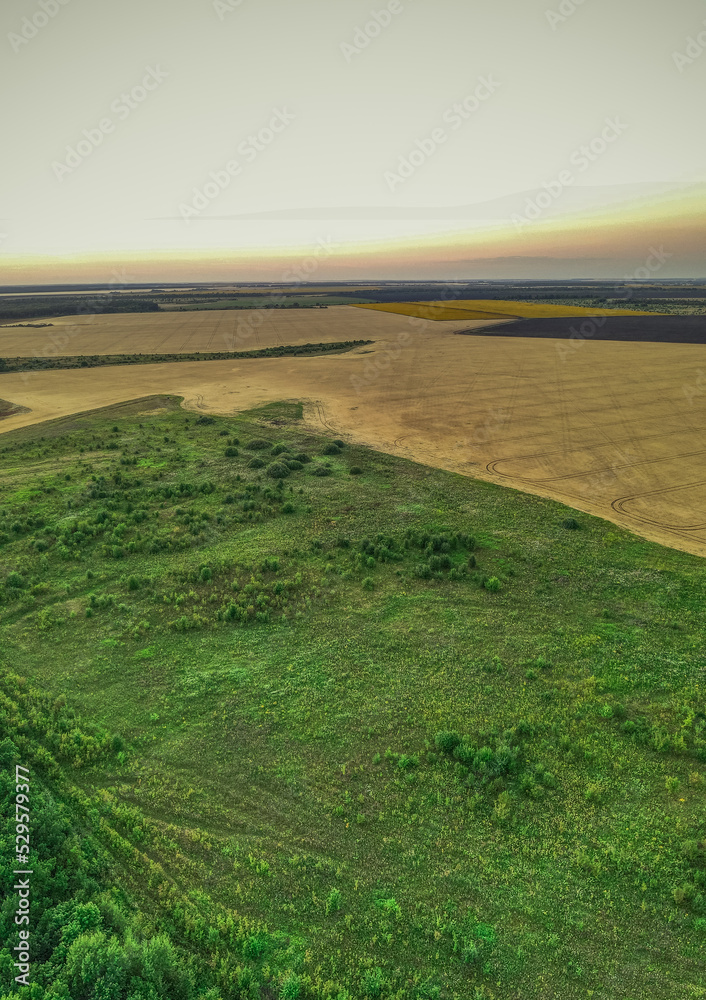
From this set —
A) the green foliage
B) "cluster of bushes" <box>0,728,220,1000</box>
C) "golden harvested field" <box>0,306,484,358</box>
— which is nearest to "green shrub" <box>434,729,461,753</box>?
"cluster of bushes" <box>0,728,220,1000</box>

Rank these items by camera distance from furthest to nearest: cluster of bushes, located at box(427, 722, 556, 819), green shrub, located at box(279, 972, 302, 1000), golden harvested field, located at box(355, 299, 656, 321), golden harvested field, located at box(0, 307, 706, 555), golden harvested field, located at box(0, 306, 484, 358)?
golden harvested field, located at box(355, 299, 656, 321) → golden harvested field, located at box(0, 306, 484, 358) → golden harvested field, located at box(0, 307, 706, 555) → cluster of bushes, located at box(427, 722, 556, 819) → green shrub, located at box(279, 972, 302, 1000)

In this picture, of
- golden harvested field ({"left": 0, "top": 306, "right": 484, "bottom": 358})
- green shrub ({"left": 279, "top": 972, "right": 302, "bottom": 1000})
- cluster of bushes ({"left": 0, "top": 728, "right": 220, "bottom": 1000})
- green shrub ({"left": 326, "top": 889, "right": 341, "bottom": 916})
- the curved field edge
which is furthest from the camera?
golden harvested field ({"left": 0, "top": 306, "right": 484, "bottom": 358})

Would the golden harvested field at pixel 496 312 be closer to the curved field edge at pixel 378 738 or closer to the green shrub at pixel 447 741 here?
the curved field edge at pixel 378 738

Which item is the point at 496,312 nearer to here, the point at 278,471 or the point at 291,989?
the point at 278,471

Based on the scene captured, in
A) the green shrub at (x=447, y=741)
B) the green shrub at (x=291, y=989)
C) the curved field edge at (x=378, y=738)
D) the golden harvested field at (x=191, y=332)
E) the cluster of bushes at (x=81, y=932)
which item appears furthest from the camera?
the golden harvested field at (x=191, y=332)

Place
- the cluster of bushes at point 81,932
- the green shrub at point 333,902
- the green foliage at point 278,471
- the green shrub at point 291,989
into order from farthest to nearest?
the green foliage at point 278,471 → the green shrub at point 333,902 → the green shrub at point 291,989 → the cluster of bushes at point 81,932

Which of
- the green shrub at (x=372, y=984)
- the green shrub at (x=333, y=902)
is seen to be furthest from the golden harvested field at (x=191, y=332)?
the green shrub at (x=372, y=984)

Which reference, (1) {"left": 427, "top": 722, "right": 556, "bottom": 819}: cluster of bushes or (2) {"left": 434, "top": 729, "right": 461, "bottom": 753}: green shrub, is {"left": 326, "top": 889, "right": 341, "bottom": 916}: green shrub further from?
(2) {"left": 434, "top": 729, "right": 461, "bottom": 753}: green shrub

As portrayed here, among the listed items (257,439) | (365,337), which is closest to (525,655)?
(257,439)
